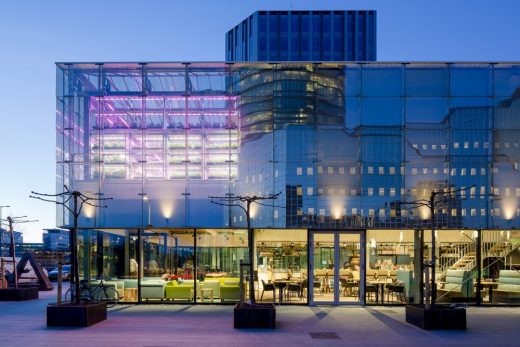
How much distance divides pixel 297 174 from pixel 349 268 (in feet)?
10.3

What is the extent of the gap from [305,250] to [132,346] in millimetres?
8114

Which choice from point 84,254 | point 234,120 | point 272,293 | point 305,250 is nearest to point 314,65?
point 234,120

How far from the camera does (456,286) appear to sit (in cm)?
1892

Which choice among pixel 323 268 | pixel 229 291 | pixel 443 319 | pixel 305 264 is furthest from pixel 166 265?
pixel 443 319

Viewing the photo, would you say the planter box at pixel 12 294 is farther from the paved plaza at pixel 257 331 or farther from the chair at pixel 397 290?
the chair at pixel 397 290

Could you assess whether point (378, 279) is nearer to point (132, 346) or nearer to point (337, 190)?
point (337, 190)

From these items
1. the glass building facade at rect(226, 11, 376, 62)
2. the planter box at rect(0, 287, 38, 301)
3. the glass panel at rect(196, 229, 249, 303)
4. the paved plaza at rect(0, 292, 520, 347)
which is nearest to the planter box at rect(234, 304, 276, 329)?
the paved plaza at rect(0, 292, 520, 347)

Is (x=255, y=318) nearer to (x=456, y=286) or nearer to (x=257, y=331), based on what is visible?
(x=257, y=331)

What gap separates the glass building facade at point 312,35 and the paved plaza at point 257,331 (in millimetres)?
95648

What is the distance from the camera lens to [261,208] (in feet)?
60.7

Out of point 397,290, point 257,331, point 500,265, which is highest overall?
point 500,265

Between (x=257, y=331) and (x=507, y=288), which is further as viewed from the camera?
(x=507, y=288)

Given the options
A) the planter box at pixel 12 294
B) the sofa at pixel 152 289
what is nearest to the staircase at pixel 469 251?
the sofa at pixel 152 289

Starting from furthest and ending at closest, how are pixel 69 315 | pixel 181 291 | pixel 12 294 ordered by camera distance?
pixel 12 294
pixel 181 291
pixel 69 315
